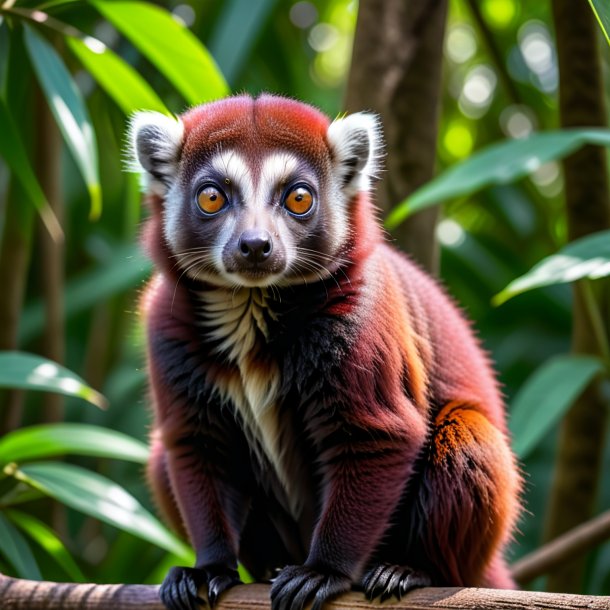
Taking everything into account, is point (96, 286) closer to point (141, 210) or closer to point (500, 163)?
point (141, 210)

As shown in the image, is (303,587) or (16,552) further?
(16,552)

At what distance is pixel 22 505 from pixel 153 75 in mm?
3325

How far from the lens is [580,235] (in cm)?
582

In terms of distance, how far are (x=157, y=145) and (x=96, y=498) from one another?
1.82 metres

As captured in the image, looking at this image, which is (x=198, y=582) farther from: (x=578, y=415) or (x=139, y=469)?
(x=139, y=469)

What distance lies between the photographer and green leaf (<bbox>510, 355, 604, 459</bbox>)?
505 cm

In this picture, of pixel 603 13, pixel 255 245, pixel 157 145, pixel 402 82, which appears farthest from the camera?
pixel 402 82

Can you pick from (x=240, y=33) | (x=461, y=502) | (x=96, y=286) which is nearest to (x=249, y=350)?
(x=461, y=502)

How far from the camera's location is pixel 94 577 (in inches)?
291

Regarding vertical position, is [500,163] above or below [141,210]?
above

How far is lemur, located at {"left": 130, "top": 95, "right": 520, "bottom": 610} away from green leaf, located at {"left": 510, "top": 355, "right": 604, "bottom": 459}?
446mm

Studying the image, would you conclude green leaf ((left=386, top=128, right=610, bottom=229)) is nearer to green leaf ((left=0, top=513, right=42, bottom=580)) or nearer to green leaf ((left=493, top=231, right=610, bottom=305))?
green leaf ((left=493, top=231, right=610, bottom=305))

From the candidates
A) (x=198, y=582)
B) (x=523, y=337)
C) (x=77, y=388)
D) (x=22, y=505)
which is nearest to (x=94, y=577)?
(x=22, y=505)

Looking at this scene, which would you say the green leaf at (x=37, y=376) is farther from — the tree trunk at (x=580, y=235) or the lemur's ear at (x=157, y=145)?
the tree trunk at (x=580, y=235)
